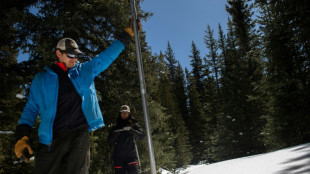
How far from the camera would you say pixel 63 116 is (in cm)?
208

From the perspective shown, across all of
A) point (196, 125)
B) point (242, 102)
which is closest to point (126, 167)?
point (242, 102)

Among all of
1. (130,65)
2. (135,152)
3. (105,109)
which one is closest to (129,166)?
(135,152)

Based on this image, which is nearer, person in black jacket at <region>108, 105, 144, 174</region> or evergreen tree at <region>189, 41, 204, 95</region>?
person in black jacket at <region>108, 105, 144, 174</region>

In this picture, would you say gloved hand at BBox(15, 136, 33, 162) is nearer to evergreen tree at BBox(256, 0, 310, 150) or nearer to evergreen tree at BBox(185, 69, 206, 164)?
evergreen tree at BBox(256, 0, 310, 150)

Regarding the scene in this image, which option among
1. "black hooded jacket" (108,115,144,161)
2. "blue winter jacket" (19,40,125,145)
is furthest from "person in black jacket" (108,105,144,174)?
"blue winter jacket" (19,40,125,145)

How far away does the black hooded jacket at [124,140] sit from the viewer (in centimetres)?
505

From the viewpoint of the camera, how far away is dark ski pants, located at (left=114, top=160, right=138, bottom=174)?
4949 mm

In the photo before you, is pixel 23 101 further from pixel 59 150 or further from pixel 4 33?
pixel 59 150

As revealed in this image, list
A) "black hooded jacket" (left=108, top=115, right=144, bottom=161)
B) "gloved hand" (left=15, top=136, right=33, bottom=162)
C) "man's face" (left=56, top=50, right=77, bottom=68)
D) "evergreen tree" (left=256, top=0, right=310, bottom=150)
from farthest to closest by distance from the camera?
"evergreen tree" (left=256, top=0, right=310, bottom=150) < "black hooded jacket" (left=108, top=115, right=144, bottom=161) < "man's face" (left=56, top=50, right=77, bottom=68) < "gloved hand" (left=15, top=136, right=33, bottom=162)

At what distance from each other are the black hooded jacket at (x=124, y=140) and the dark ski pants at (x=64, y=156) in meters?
3.09

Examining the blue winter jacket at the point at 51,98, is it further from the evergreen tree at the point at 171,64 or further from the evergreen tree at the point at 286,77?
the evergreen tree at the point at 171,64

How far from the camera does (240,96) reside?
67.8ft

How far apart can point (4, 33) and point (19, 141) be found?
494 cm

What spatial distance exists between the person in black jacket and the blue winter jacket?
3.04 m
